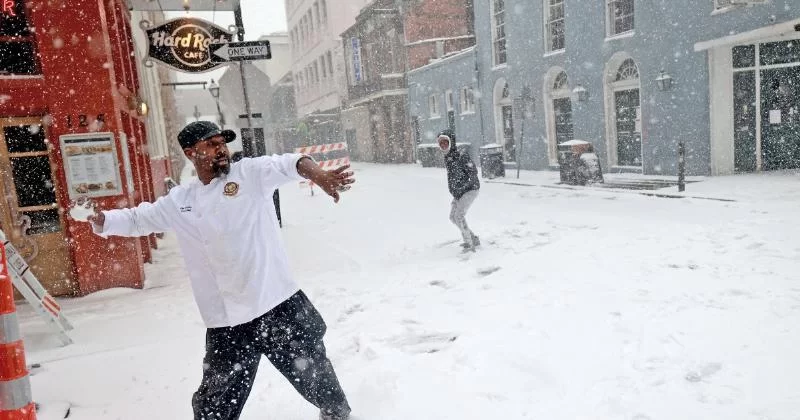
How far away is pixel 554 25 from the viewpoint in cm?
1761

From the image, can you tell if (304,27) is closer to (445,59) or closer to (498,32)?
(445,59)

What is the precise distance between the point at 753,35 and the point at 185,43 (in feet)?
36.4

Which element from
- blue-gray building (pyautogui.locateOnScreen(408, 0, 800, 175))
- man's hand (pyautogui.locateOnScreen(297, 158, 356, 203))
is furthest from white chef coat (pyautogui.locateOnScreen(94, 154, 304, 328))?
blue-gray building (pyautogui.locateOnScreen(408, 0, 800, 175))

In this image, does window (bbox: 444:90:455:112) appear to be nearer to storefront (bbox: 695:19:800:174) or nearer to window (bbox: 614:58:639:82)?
window (bbox: 614:58:639:82)

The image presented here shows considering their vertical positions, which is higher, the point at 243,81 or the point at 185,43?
the point at 185,43

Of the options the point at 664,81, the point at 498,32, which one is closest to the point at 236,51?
the point at 664,81

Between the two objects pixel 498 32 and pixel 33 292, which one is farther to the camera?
pixel 498 32

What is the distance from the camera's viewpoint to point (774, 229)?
7.02 m

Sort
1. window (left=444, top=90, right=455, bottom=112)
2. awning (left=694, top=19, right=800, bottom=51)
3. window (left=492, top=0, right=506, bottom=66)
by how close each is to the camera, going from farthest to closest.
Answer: window (left=444, top=90, right=455, bottom=112), window (left=492, top=0, right=506, bottom=66), awning (left=694, top=19, right=800, bottom=51)

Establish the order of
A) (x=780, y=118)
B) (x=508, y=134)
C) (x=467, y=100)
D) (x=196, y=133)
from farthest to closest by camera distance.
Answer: (x=467, y=100), (x=508, y=134), (x=780, y=118), (x=196, y=133)

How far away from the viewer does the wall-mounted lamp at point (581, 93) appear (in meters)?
16.1

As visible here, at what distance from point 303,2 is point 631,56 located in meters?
35.8

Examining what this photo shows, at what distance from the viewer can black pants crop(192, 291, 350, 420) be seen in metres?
2.76

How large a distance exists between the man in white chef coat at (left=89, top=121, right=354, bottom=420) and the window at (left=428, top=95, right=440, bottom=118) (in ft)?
77.4
